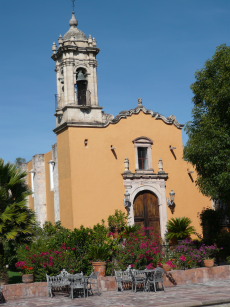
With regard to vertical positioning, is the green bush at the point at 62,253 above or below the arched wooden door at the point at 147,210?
below

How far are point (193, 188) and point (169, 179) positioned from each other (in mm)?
1482

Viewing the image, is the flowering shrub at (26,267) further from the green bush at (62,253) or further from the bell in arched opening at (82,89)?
the bell in arched opening at (82,89)

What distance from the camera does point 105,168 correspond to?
75.5 ft

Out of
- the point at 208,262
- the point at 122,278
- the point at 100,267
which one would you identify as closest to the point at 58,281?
the point at 122,278

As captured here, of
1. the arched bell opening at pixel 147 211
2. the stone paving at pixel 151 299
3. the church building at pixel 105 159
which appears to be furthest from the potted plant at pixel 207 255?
the church building at pixel 105 159

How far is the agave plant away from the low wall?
5.84m

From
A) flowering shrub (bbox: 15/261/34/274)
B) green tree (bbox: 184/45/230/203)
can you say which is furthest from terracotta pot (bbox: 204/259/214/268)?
flowering shrub (bbox: 15/261/34/274)

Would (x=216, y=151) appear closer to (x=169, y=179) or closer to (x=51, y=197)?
(x=169, y=179)

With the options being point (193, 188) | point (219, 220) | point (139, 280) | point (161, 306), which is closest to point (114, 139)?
point (193, 188)

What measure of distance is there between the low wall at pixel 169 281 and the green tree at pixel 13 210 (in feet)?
5.70

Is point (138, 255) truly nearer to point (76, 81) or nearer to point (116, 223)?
point (116, 223)

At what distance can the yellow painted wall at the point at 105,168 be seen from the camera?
22.3 m

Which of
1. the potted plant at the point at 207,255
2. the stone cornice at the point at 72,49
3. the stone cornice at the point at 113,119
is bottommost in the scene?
the potted plant at the point at 207,255

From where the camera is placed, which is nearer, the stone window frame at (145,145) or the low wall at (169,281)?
the low wall at (169,281)
